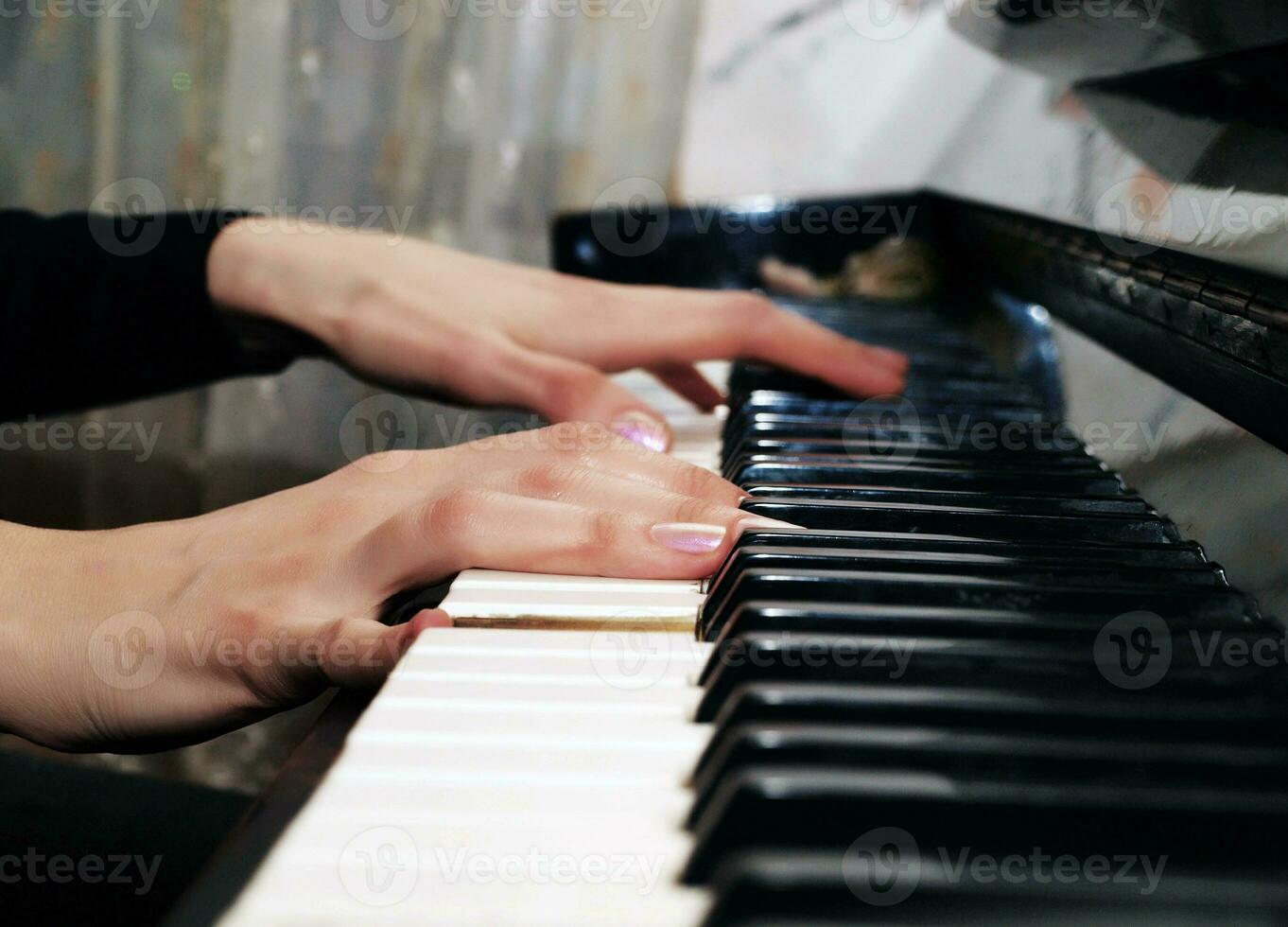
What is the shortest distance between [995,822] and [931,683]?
0.26 feet

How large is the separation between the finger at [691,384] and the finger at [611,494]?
347 millimetres

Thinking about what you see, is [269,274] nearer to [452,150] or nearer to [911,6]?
[452,150]

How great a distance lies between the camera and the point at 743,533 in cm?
57

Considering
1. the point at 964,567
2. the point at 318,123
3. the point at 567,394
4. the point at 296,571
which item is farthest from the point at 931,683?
the point at 318,123

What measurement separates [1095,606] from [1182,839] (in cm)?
15

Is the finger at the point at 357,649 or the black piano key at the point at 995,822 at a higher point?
the black piano key at the point at 995,822

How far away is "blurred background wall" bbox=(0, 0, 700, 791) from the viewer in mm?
1916

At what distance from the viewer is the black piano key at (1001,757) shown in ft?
1.18

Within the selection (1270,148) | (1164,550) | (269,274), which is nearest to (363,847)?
(1164,550)

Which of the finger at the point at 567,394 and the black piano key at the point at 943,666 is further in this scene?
the finger at the point at 567,394

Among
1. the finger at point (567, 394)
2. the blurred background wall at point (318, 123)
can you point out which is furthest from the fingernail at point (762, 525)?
the blurred background wall at point (318, 123)

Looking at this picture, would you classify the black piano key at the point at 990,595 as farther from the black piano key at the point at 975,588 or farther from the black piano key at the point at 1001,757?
the black piano key at the point at 1001,757

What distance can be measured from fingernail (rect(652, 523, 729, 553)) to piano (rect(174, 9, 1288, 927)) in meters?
0.02

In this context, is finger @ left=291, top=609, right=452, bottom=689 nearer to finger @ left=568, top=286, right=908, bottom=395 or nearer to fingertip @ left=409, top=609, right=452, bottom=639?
fingertip @ left=409, top=609, right=452, bottom=639
